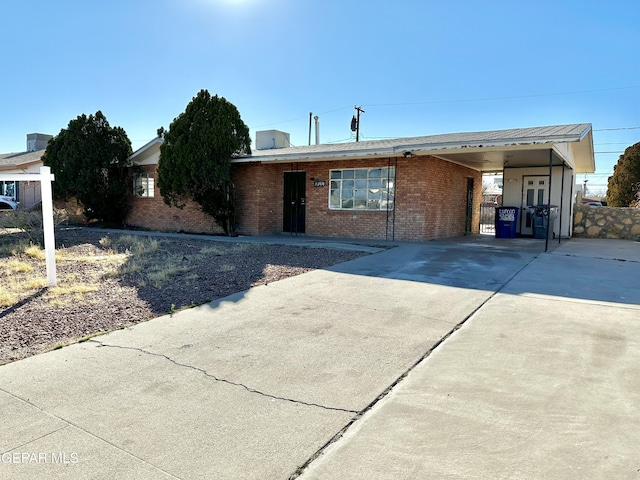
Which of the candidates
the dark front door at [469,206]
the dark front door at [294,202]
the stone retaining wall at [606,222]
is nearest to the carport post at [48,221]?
the dark front door at [294,202]

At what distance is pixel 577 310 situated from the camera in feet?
17.7

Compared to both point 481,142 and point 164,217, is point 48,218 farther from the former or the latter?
point 164,217

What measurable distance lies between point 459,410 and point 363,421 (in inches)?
26.3

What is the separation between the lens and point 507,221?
1530 cm

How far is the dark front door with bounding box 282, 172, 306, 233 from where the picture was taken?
1555 centimetres

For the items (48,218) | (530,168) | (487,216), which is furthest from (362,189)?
(487,216)

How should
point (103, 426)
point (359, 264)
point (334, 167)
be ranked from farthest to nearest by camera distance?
point (334, 167), point (359, 264), point (103, 426)

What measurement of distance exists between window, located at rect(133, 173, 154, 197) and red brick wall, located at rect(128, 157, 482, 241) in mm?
781

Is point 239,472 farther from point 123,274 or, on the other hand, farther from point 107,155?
point 107,155

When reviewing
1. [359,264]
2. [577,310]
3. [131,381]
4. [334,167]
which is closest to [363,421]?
[131,381]

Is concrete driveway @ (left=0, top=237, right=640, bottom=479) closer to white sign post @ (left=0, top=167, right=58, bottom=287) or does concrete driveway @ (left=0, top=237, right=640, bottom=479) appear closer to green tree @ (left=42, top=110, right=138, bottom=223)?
white sign post @ (left=0, top=167, right=58, bottom=287)

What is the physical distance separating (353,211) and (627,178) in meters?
15.4

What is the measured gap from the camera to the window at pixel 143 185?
1847 cm

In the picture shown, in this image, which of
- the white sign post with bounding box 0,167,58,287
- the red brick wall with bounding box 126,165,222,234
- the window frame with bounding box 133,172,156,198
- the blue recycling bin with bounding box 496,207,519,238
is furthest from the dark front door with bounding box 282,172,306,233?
the white sign post with bounding box 0,167,58,287
